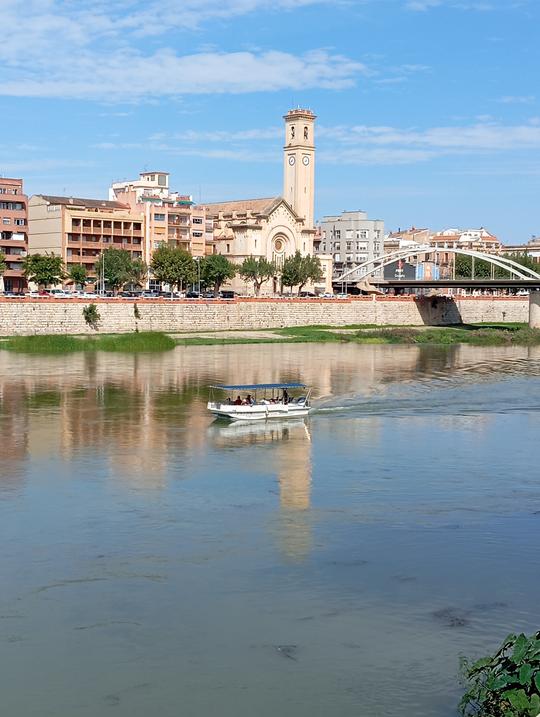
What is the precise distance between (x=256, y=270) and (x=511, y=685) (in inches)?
3517

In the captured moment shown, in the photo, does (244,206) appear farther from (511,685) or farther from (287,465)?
(511,685)

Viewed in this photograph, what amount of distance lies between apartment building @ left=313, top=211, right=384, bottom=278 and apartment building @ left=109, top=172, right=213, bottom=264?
128ft

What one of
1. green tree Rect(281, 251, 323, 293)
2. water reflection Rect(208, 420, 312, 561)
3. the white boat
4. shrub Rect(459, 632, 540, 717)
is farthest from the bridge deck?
shrub Rect(459, 632, 540, 717)

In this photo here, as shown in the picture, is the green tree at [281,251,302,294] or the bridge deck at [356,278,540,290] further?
the green tree at [281,251,302,294]

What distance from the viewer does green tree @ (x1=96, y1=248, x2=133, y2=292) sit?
91.9 meters

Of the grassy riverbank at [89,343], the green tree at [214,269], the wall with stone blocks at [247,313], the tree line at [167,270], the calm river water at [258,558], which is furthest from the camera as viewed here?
the green tree at [214,269]

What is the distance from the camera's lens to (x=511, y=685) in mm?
13039

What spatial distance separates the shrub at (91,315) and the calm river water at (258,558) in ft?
111

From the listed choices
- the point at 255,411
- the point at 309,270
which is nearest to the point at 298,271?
the point at 309,270

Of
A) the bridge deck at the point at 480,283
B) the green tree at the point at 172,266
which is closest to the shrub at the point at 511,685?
the bridge deck at the point at 480,283

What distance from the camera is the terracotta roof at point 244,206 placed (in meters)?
110

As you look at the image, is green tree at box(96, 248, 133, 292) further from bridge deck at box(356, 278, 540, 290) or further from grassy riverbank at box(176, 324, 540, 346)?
bridge deck at box(356, 278, 540, 290)

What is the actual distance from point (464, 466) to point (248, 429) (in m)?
9.01

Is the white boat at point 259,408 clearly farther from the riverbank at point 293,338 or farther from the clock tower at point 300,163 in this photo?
the clock tower at point 300,163
